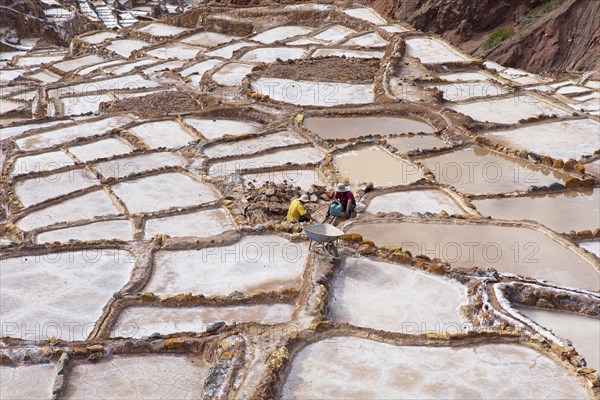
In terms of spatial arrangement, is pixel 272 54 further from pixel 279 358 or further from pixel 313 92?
pixel 279 358

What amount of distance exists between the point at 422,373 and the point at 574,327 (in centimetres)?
199

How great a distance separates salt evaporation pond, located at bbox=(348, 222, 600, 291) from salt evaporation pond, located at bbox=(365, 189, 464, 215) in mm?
466

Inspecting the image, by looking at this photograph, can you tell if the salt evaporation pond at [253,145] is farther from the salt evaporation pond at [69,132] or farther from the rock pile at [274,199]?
the salt evaporation pond at [69,132]

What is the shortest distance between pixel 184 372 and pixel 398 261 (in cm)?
261

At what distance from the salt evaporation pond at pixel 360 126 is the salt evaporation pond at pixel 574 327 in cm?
563

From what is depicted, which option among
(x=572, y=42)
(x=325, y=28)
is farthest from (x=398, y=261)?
(x=572, y=42)

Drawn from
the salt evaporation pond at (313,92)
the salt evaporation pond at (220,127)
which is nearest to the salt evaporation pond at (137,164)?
the salt evaporation pond at (220,127)

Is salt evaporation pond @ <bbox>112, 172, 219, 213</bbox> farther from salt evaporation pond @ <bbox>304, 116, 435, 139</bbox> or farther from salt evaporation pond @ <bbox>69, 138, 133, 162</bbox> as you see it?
salt evaporation pond @ <bbox>304, 116, 435, 139</bbox>

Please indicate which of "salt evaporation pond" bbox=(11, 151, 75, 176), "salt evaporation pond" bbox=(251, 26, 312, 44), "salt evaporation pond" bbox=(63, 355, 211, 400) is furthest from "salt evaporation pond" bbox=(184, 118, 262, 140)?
"salt evaporation pond" bbox=(63, 355, 211, 400)

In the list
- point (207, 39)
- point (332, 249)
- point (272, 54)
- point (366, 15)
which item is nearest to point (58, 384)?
point (332, 249)

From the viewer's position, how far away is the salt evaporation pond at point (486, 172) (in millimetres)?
10133

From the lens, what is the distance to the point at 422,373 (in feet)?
19.0

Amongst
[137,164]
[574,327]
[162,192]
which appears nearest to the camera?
[574,327]

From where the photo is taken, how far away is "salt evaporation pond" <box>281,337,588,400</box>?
18.2 feet
